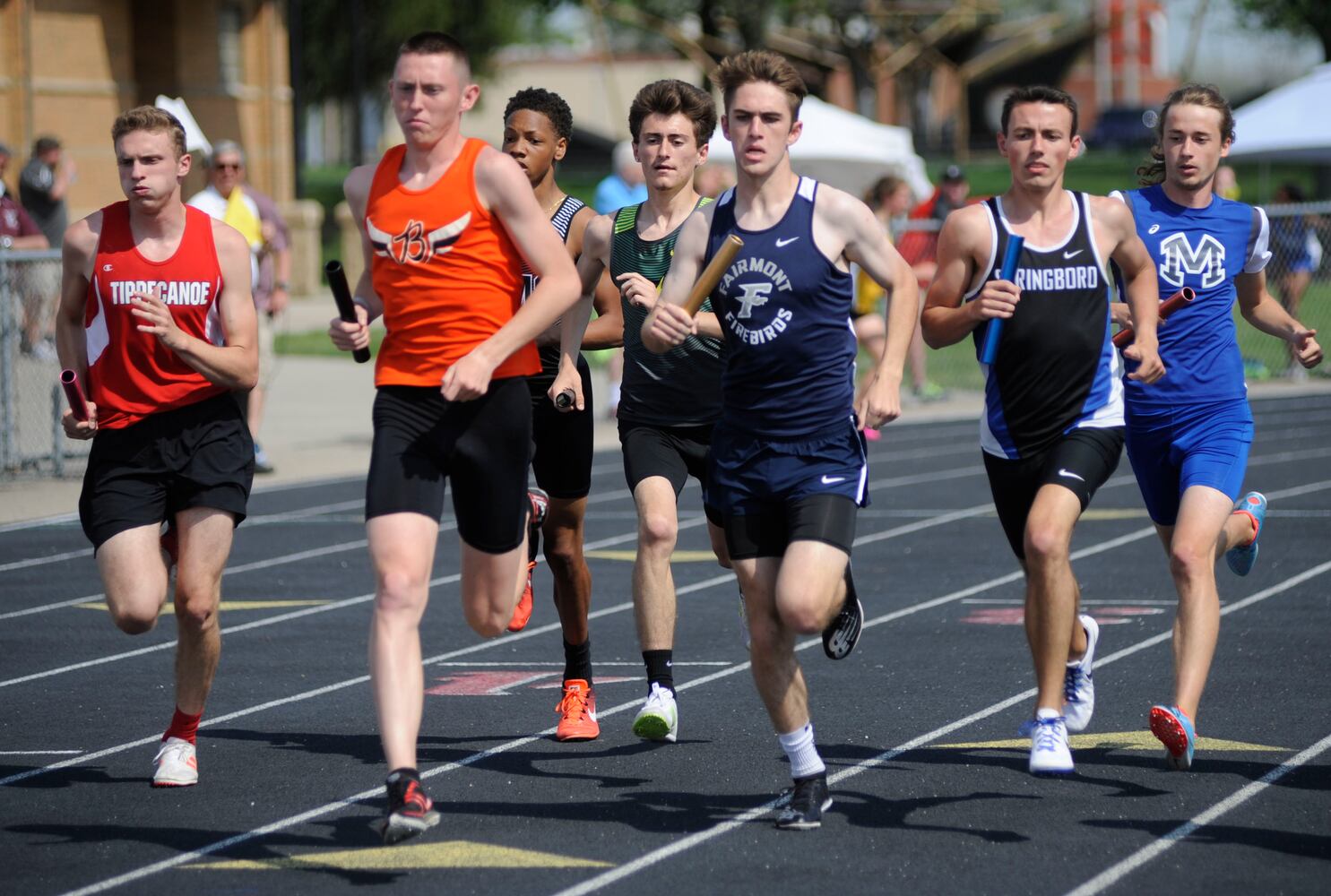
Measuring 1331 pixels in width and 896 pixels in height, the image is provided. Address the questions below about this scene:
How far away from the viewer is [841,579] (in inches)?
228

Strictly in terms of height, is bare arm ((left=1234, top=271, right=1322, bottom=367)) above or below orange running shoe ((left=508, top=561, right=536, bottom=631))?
above

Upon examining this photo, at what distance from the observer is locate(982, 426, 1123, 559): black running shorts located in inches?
241

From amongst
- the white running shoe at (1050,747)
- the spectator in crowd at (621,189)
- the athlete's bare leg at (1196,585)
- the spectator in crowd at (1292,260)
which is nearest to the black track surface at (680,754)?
the white running shoe at (1050,747)

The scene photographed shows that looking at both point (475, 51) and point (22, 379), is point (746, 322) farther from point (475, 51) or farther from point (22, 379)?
point (475, 51)

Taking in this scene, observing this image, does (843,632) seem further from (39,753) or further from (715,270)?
(39,753)

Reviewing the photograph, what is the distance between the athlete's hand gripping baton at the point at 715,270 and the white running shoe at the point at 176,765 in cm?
223

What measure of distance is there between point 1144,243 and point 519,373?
2.28m

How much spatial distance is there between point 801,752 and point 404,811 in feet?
3.91

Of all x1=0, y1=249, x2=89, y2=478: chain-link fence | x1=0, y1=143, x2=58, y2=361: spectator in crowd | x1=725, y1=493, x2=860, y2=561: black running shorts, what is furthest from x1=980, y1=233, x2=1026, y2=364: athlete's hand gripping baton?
x1=0, y1=143, x2=58, y2=361: spectator in crowd

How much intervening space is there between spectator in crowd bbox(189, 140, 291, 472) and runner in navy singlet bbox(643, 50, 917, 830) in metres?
8.22

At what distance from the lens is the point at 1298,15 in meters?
54.1

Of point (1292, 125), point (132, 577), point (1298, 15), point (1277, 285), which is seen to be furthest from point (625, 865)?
point (1298, 15)

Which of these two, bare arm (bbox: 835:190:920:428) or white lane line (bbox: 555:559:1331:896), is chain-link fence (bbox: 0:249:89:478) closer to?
white lane line (bbox: 555:559:1331:896)

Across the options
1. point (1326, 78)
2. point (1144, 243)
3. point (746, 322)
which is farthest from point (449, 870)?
point (1326, 78)
